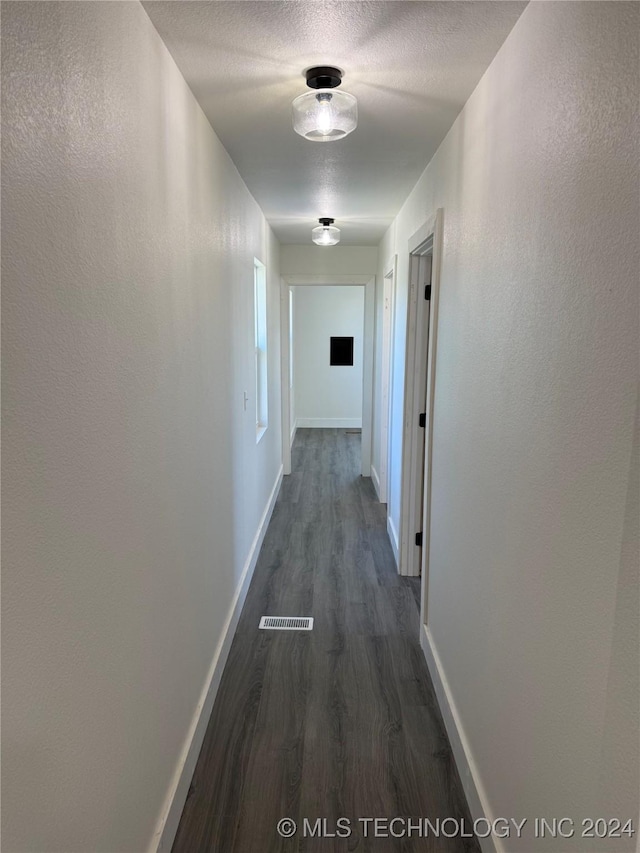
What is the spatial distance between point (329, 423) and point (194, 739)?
691cm

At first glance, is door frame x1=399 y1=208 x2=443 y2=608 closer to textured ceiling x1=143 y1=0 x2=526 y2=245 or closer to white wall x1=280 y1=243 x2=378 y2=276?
textured ceiling x1=143 y1=0 x2=526 y2=245

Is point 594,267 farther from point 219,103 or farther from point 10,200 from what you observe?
point 219,103

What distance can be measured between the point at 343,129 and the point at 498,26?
53 centimetres

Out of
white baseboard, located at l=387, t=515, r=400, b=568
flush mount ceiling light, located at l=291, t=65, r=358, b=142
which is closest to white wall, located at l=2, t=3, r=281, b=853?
flush mount ceiling light, located at l=291, t=65, r=358, b=142

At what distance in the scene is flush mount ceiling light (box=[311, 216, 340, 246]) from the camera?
3984 millimetres

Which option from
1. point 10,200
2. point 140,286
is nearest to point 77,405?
point 10,200

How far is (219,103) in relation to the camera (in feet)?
6.51

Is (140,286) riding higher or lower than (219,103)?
lower

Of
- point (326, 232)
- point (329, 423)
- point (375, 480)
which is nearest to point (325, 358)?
point (329, 423)

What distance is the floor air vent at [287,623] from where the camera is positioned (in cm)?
300

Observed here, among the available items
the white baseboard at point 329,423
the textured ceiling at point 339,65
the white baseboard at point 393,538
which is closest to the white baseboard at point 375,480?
the white baseboard at point 393,538

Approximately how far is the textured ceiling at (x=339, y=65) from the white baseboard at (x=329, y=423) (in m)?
Answer: 6.05

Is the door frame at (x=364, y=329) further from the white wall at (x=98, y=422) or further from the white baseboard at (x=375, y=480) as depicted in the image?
the white wall at (x=98, y=422)

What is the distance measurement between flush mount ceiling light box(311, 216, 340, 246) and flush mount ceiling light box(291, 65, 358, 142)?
2.21 metres
